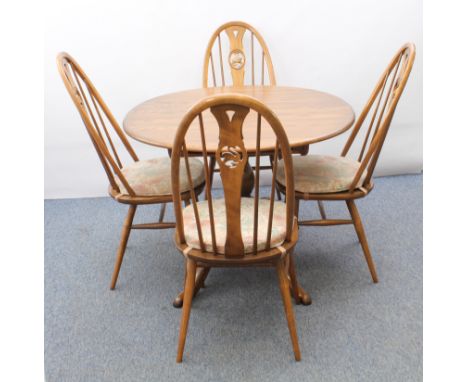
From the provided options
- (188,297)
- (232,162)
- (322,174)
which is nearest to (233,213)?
(232,162)

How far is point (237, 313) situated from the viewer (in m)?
1.95

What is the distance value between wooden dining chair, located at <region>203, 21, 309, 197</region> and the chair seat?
40 centimetres

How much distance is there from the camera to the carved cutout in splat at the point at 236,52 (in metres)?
2.66

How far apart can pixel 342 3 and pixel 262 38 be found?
0.53 m

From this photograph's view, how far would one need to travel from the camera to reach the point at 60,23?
2.76m

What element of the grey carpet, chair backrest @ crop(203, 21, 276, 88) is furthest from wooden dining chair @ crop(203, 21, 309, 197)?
the grey carpet

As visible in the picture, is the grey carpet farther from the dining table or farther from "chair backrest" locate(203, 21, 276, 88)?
"chair backrest" locate(203, 21, 276, 88)

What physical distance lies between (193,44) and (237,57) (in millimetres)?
324

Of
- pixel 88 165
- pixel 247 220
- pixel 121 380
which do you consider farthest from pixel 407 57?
pixel 88 165

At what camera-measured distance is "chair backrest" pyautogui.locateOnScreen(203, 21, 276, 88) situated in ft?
8.73

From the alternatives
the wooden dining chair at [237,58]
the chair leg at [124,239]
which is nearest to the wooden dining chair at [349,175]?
the wooden dining chair at [237,58]

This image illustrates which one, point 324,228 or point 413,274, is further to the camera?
point 324,228

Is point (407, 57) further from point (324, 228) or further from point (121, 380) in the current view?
point (121, 380)

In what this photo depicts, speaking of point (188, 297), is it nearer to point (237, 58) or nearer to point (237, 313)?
point (237, 313)
